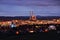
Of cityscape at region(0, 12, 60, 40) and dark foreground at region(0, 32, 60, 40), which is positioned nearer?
cityscape at region(0, 12, 60, 40)

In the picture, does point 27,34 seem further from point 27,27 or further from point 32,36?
point 32,36

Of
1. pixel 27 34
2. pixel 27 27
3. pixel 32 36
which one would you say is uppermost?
pixel 27 27

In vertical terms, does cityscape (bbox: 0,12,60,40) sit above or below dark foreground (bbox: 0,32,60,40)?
above

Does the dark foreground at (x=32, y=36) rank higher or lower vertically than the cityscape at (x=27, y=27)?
lower

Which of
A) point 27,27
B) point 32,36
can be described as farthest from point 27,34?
point 32,36

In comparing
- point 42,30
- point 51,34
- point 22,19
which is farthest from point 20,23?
point 51,34

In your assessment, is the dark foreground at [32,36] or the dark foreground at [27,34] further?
the dark foreground at [32,36]

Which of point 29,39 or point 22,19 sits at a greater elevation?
point 22,19

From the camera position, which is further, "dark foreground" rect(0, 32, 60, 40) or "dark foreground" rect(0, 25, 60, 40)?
"dark foreground" rect(0, 32, 60, 40)

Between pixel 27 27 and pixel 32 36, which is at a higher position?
pixel 27 27

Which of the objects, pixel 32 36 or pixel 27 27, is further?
pixel 32 36

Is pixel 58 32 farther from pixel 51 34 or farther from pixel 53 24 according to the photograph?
pixel 51 34
